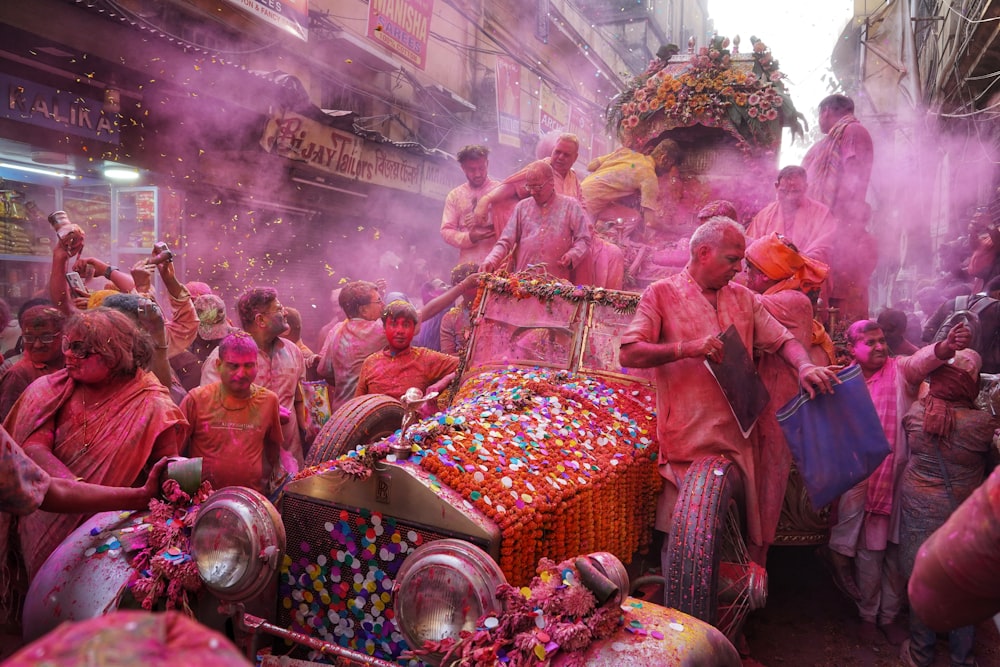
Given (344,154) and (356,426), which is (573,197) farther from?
(344,154)

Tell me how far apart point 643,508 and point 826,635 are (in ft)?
6.93

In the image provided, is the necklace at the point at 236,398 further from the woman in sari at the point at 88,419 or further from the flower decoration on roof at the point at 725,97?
the flower decoration on roof at the point at 725,97

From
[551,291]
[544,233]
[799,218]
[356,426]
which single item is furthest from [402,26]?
[356,426]

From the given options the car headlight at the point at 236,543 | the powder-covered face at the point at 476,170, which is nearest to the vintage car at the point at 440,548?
the car headlight at the point at 236,543

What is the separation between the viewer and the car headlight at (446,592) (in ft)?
7.60

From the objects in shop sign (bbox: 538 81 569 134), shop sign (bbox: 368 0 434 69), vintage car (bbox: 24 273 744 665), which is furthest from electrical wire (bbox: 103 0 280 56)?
shop sign (bbox: 538 81 569 134)

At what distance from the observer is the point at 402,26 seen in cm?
1417

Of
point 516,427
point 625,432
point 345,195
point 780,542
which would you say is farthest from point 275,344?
point 345,195

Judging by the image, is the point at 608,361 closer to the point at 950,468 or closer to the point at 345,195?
the point at 950,468

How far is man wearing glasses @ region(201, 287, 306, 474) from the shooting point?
4.80 metres

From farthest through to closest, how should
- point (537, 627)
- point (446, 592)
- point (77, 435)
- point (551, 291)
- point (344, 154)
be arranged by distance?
point (344, 154) → point (551, 291) → point (77, 435) → point (446, 592) → point (537, 627)

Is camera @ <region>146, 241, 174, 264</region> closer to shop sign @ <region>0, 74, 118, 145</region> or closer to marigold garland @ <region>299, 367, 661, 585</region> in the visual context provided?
marigold garland @ <region>299, 367, 661, 585</region>

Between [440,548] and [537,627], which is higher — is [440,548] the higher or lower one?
the higher one

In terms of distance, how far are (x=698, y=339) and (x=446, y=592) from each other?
1.90 m
